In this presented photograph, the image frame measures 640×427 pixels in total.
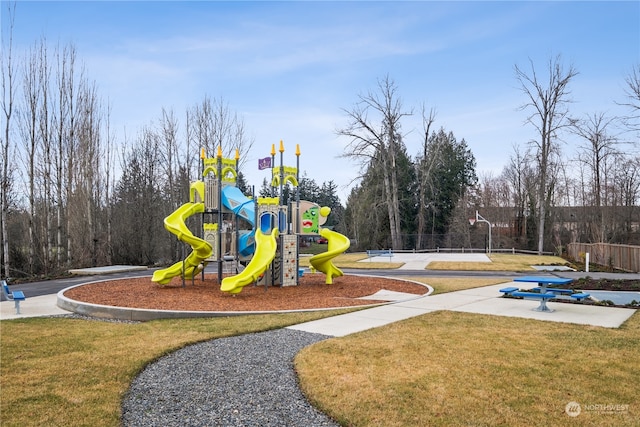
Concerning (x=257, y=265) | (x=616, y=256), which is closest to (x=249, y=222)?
(x=257, y=265)

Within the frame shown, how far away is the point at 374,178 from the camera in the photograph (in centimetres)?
5006

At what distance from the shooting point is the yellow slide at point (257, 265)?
12.2m

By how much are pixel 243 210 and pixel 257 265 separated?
277 cm

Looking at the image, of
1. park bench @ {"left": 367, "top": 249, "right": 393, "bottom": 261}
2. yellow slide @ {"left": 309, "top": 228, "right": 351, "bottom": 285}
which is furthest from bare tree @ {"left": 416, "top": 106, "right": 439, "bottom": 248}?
yellow slide @ {"left": 309, "top": 228, "right": 351, "bottom": 285}

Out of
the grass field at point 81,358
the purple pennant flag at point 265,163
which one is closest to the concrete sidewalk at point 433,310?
the grass field at point 81,358

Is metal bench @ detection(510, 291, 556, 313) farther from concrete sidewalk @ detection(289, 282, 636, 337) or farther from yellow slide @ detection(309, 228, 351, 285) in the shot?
yellow slide @ detection(309, 228, 351, 285)

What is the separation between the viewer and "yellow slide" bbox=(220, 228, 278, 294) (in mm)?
12180

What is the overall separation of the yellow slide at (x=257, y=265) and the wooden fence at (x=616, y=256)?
20031 mm

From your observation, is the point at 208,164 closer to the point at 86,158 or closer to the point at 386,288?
the point at 386,288

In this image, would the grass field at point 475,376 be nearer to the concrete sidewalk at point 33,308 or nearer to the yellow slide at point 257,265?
the yellow slide at point 257,265

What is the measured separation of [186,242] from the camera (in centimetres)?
1450

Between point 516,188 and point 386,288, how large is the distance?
47.4 meters

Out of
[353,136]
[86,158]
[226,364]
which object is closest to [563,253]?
[353,136]

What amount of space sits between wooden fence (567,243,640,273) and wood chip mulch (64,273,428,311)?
14695 mm
